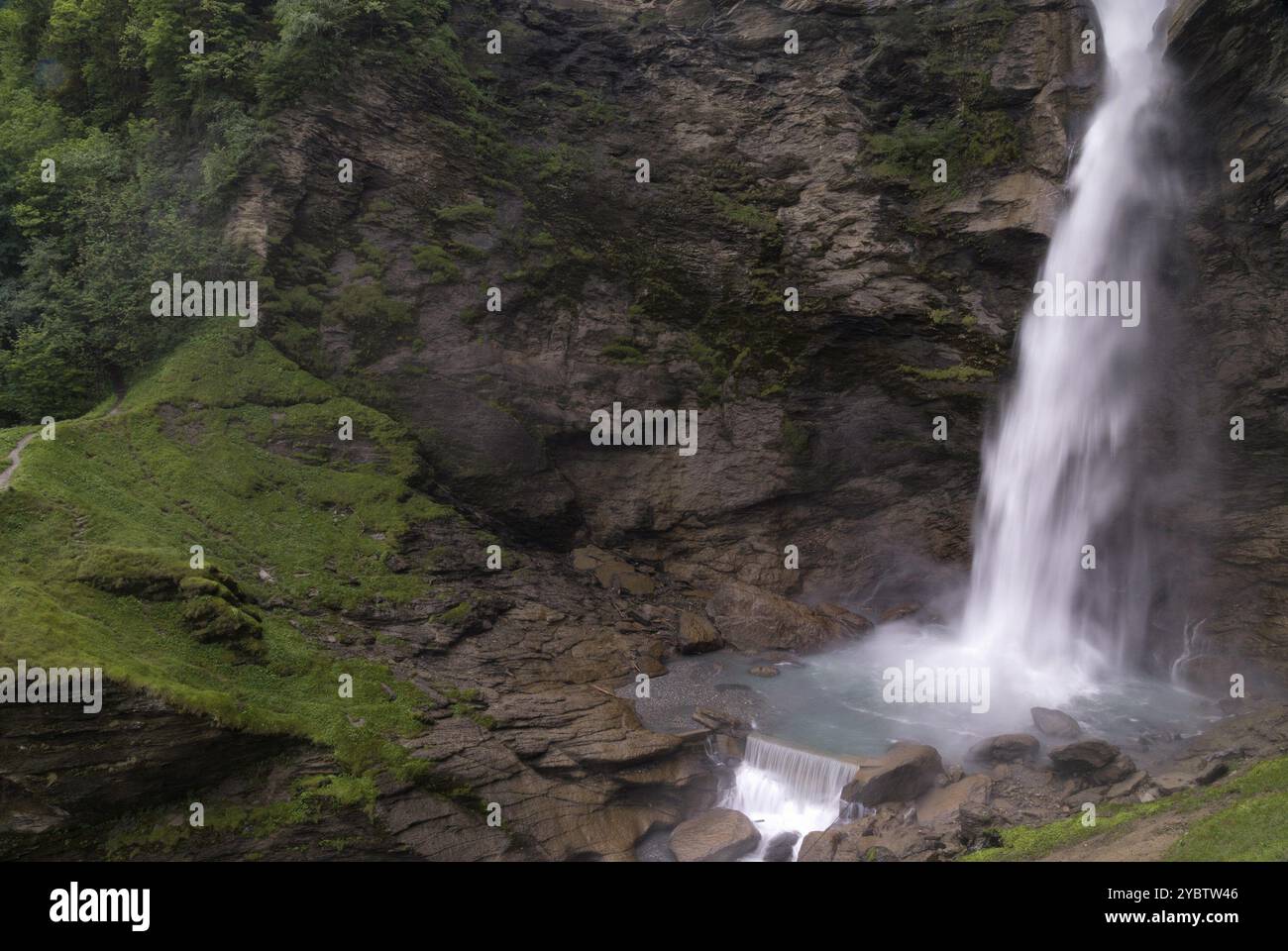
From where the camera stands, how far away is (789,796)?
617 inches

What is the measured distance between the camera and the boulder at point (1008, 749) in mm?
16297

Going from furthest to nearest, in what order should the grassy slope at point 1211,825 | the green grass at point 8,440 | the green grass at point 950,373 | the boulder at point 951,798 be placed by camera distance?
the green grass at point 950,373, the green grass at point 8,440, the boulder at point 951,798, the grassy slope at point 1211,825

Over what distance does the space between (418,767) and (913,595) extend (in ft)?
57.8

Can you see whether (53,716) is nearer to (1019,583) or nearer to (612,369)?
(612,369)

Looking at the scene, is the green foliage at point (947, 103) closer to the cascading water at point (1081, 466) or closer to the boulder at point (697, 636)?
the cascading water at point (1081, 466)

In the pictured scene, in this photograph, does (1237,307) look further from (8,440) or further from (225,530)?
(8,440)

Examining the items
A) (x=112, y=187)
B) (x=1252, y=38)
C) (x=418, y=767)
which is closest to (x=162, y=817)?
(x=418, y=767)

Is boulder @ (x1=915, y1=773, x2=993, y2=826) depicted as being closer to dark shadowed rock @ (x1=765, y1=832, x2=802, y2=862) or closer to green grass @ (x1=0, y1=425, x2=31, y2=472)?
dark shadowed rock @ (x1=765, y1=832, x2=802, y2=862)

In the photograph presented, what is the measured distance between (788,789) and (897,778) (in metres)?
2.11

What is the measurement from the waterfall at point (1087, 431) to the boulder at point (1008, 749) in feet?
18.9

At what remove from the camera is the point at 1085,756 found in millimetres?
15258

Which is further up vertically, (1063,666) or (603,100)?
(603,100)

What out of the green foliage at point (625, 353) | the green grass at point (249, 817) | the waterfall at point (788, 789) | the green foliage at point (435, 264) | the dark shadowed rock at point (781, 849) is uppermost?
the green foliage at point (435, 264)

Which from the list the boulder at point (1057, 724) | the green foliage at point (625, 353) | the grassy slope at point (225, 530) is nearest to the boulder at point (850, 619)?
the boulder at point (1057, 724)
